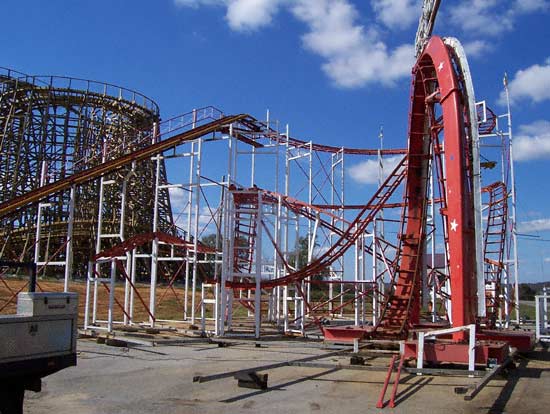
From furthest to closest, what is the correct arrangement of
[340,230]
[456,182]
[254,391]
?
[340,230], [456,182], [254,391]

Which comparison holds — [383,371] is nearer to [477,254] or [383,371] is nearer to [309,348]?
[477,254]

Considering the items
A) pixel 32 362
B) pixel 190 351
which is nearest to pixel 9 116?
pixel 190 351

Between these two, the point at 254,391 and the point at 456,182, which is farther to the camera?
the point at 456,182

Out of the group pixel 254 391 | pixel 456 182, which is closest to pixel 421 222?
pixel 456 182

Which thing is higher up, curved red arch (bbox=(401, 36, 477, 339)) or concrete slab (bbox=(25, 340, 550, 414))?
curved red arch (bbox=(401, 36, 477, 339))

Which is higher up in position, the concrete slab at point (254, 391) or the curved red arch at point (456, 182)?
the curved red arch at point (456, 182)

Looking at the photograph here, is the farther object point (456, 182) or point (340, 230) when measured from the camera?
point (340, 230)

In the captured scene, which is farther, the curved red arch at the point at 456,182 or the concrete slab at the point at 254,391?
the curved red arch at the point at 456,182

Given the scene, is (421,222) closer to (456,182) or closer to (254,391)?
(456,182)

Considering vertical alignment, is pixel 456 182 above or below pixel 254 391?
above

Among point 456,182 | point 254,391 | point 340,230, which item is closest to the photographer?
point 254,391

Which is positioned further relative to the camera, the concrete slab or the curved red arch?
the curved red arch

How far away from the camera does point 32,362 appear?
250 inches

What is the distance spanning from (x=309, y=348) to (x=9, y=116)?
1334 inches
